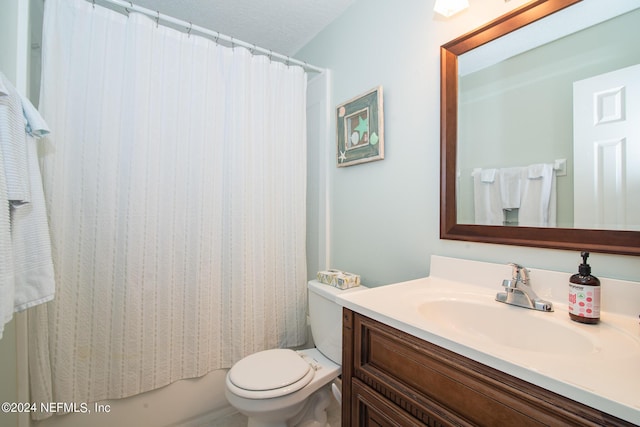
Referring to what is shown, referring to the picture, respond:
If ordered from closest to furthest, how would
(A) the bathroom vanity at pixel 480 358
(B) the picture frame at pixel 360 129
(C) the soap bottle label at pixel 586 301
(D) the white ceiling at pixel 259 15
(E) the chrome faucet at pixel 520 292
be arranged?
(A) the bathroom vanity at pixel 480 358, (C) the soap bottle label at pixel 586 301, (E) the chrome faucet at pixel 520 292, (B) the picture frame at pixel 360 129, (D) the white ceiling at pixel 259 15

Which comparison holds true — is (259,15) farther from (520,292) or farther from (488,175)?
(520,292)

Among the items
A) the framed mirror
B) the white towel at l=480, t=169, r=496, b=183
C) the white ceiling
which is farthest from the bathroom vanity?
the white ceiling

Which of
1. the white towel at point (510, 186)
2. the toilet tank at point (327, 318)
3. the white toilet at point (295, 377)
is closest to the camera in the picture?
the white towel at point (510, 186)

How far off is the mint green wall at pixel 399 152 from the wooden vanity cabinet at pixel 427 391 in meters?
0.54

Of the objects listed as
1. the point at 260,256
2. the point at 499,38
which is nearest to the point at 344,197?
the point at 260,256

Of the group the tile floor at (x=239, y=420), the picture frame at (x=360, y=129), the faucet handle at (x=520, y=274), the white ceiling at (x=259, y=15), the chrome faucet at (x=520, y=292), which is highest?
the white ceiling at (x=259, y=15)

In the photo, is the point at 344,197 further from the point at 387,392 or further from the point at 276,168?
the point at 387,392

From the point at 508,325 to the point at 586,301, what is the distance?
206mm

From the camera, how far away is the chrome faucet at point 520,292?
85 cm

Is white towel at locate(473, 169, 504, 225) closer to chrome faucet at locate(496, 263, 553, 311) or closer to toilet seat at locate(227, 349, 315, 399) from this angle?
chrome faucet at locate(496, 263, 553, 311)

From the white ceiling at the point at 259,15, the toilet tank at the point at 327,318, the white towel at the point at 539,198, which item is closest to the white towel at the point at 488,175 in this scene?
the white towel at the point at 539,198

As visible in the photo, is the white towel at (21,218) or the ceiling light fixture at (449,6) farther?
the ceiling light fixture at (449,6)

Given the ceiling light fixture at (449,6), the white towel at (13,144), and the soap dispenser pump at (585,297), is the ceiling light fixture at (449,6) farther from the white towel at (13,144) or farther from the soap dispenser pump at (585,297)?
the white towel at (13,144)

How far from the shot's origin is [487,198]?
1066 mm
